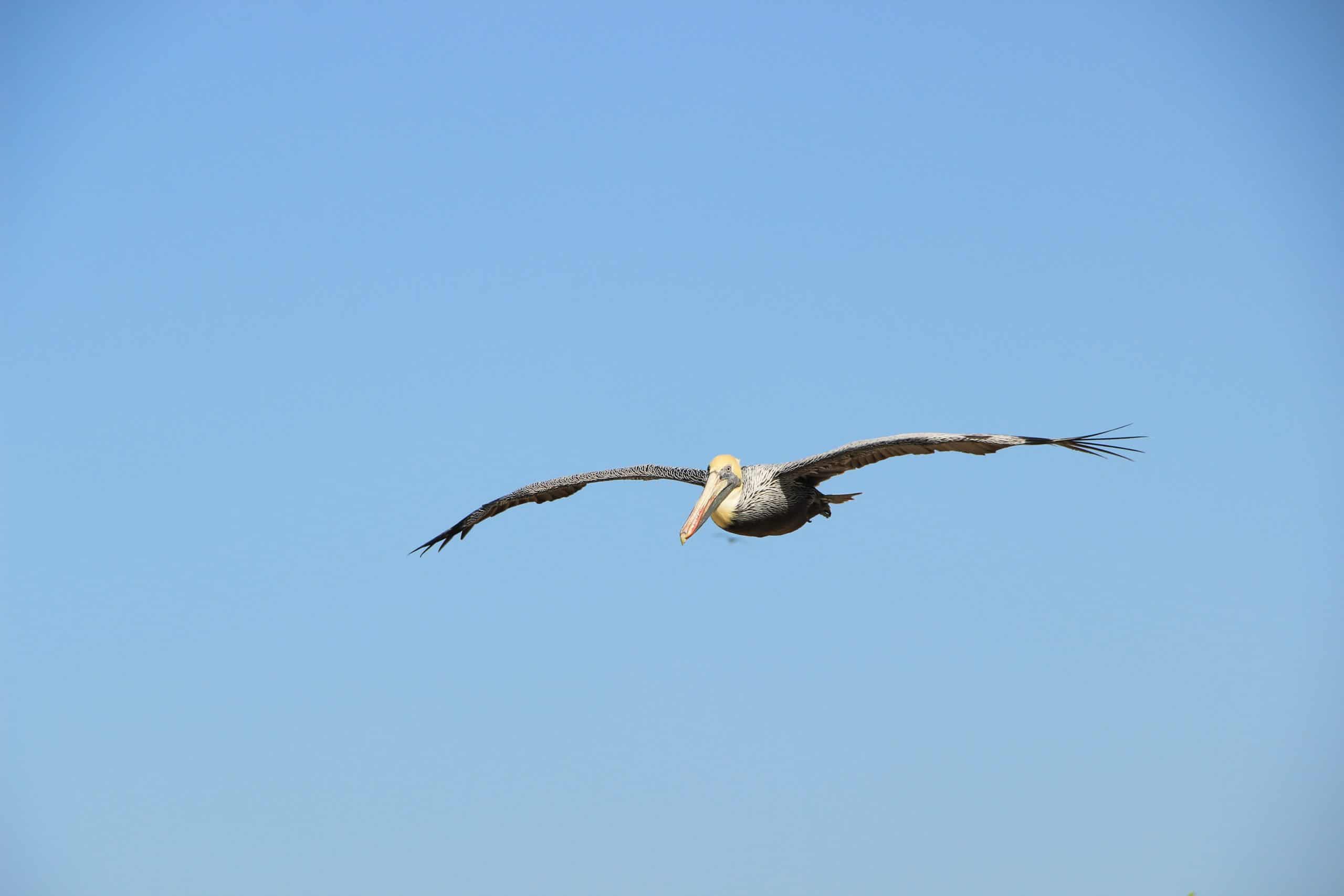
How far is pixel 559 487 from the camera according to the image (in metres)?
21.9

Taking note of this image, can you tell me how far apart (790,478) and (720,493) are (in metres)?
1.10

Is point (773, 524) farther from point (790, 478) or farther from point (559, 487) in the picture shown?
point (559, 487)

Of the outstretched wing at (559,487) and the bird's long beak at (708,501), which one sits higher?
the outstretched wing at (559,487)

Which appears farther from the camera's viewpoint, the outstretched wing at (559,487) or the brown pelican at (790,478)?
the outstretched wing at (559,487)

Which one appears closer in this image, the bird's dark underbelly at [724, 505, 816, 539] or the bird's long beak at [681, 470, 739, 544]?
the bird's long beak at [681, 470, 739, 544]

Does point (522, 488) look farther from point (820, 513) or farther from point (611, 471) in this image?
point (820, 513)

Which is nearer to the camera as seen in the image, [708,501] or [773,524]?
[708,501]

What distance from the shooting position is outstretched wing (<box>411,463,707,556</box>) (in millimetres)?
20969

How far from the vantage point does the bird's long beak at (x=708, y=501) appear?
17734mm

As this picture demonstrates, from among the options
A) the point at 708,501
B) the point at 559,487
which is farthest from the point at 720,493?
the point at 559,487

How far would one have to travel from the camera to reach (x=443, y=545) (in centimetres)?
2261

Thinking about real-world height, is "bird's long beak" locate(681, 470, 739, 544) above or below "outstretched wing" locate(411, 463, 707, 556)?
below

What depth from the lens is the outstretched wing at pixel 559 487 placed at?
21.0 meters

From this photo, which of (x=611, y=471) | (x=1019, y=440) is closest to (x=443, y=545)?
(x=611, y=471)
